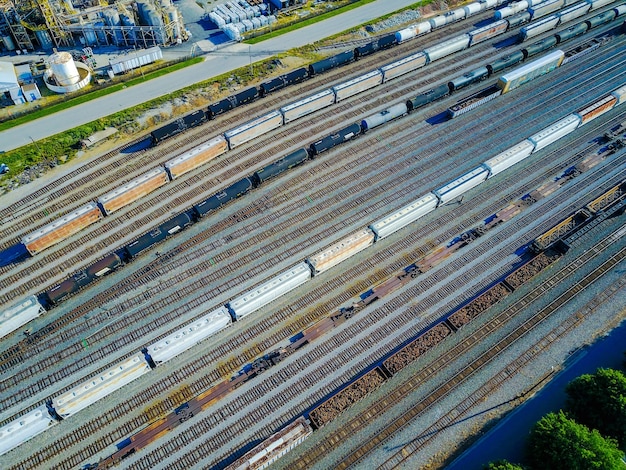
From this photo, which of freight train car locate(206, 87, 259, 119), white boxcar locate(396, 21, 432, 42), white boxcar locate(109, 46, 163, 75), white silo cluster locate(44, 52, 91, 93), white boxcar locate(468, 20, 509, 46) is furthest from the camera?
white boxcar locate(468, 20, 509, 46)

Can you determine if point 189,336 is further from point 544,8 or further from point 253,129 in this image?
point 544,8

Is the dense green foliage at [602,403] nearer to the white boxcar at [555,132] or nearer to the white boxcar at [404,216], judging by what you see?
the white boxcar at [404,216]

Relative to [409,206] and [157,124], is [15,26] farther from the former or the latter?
[409,206]

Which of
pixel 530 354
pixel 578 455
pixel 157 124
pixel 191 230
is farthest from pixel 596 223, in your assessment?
pixel 157 124

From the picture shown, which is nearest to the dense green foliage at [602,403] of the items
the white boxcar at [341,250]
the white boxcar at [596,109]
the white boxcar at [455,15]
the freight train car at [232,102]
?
the white boxcar at [341,250]

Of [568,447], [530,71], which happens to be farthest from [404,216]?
[530,71]

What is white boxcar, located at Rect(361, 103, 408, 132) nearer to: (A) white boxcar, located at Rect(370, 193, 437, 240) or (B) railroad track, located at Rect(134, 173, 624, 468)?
(A) white boxcar, located at Rect(370, 193, 437, 240)

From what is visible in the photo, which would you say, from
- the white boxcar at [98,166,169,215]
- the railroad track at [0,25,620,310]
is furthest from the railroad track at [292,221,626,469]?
the white boxcar at [98,166,169,215]
